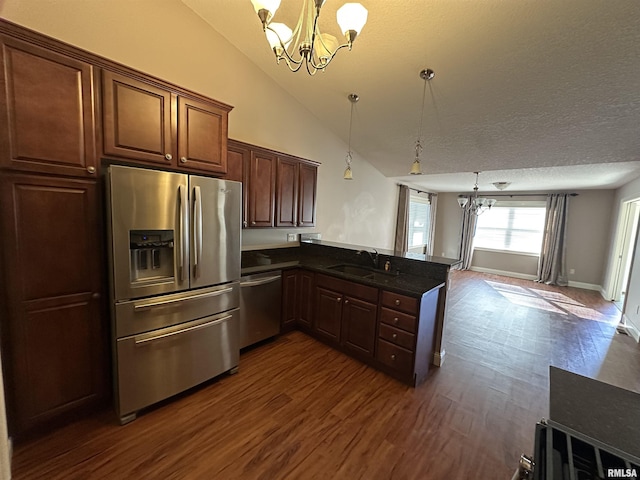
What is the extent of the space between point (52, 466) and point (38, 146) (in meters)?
1.85

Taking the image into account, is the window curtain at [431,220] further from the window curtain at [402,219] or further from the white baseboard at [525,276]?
the window curtain at [402,219]

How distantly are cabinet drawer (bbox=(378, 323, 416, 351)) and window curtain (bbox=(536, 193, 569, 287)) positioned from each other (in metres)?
6.47

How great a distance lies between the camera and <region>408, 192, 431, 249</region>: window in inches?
288

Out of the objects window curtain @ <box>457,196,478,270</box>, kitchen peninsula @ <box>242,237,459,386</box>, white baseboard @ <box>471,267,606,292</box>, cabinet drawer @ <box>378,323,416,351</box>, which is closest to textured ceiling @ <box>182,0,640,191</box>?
kitchen peninsula @ <box>242,237,459,386</box>

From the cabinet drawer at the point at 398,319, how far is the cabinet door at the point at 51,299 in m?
2.21

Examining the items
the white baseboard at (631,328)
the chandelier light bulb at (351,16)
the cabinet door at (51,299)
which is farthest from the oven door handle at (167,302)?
the white baseboard at (631,328)

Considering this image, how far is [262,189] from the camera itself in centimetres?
309

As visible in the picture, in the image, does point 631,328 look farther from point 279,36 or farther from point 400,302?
point 279,36

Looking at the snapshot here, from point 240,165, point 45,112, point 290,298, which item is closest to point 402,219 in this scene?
point 290,298

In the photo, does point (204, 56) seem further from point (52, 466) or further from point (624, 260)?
point (624, 260)

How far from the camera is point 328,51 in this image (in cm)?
192

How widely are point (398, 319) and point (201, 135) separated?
231 centimetres

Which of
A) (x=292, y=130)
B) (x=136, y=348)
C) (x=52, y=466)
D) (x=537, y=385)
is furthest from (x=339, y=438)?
(x=292, y=130)

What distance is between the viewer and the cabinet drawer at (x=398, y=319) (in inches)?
90.3
